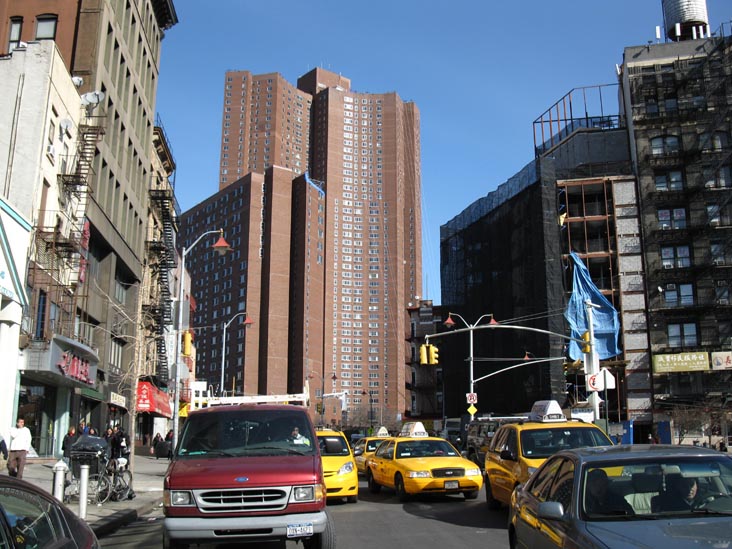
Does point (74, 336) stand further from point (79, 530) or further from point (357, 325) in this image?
point (357, 325)

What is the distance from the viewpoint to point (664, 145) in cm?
5909

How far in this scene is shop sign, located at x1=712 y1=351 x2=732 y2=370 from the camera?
172 feet

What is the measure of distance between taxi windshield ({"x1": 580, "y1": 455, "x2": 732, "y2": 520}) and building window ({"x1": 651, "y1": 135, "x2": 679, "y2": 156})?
58014mm

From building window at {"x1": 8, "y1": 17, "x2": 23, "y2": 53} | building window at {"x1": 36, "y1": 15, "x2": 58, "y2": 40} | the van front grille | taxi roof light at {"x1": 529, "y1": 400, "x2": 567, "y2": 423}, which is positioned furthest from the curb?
building window at {"x1": 36, "y1": 15, "x2": 58, "y2": 40}

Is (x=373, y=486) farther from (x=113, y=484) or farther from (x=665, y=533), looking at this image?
(x=665, y=533)

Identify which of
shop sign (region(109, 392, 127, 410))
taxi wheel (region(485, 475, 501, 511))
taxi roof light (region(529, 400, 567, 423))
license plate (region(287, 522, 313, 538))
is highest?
shop sign (region(109, 392, 127, 410))

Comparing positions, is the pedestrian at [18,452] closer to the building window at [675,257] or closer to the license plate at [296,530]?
the license plate at [296,530]

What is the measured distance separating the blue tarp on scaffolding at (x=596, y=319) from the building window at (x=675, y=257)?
454 inches

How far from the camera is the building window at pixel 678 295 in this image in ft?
184

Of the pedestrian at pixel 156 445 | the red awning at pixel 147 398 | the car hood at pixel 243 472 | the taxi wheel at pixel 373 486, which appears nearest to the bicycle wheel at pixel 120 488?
the pedestrian at pixel 156 445

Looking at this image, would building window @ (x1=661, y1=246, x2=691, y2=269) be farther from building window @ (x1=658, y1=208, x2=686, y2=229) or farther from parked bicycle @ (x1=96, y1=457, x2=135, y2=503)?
parked bicycle @ (x1=96, y1=457, x2=135, y2=503)

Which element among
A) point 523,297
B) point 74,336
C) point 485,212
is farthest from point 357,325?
point 74,336

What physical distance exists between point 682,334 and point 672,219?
366 inches

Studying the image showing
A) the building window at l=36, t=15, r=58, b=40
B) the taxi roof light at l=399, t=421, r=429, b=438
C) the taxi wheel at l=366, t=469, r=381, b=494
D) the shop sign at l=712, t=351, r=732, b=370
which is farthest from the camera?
the shop sign at l=712, t=351, r=732, b=370
